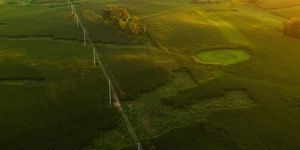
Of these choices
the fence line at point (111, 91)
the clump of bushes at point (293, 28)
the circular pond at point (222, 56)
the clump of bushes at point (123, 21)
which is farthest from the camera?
the clump of bushes at point (123, 21)

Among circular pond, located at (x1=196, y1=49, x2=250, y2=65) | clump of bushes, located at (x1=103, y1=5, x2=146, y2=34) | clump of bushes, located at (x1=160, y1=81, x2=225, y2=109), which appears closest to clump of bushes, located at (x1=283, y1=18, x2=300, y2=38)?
circular pond, located at (x1=196, y1=49, x2=250, y2=65)

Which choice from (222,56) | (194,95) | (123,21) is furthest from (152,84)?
(123,21)

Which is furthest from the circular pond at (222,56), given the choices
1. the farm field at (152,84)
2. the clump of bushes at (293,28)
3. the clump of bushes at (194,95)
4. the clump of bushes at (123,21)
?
the clump of bushes at (123,21)

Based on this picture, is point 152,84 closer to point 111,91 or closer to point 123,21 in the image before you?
point 111,91

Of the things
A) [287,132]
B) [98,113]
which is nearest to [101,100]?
[98,113]

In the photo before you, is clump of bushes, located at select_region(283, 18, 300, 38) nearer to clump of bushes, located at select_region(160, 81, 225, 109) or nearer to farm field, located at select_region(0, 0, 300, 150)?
farm field, located at select_region(0, 0, 300, 150)

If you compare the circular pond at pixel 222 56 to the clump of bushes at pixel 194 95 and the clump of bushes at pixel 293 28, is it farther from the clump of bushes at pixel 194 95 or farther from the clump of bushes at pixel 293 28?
the clump of bushes at pixel 293 28
